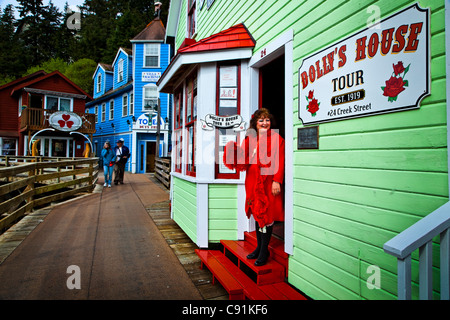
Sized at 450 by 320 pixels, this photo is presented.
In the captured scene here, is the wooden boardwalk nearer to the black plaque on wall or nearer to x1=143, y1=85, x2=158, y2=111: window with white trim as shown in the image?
the black plaque on wall

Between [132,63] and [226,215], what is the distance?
18.1 m

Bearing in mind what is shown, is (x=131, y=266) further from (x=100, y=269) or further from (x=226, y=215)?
(x=226, y=215)

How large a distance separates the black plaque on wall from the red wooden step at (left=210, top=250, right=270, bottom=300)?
144 centimetres

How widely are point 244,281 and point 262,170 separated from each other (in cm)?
116

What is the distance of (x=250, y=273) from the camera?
118 inches

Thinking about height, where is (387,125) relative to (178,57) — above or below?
below

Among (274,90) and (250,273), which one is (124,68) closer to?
(274,90)

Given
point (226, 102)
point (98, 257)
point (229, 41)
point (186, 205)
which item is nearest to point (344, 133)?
point (226, 102)

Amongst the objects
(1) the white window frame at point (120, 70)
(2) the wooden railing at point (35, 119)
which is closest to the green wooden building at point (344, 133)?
(2) the wooden railing at point (35, 119)

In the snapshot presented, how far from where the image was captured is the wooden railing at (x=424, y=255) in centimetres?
130

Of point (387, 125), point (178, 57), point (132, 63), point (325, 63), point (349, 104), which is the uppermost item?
point (132, 63)
